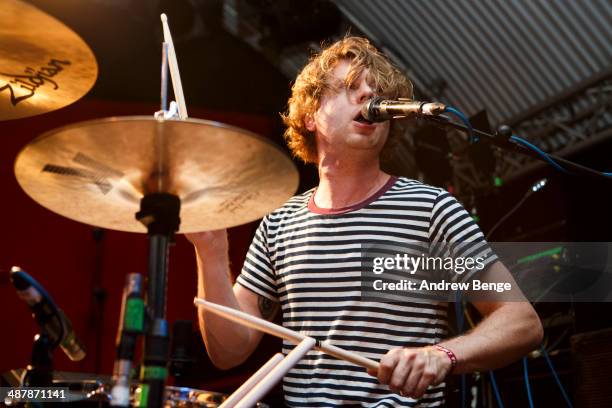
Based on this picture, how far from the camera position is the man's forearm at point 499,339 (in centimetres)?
171

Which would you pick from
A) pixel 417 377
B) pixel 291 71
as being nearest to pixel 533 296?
pixel 417 377

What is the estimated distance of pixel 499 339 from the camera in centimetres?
176

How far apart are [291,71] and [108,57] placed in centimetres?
142

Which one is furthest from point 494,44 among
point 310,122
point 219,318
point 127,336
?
point 127,336

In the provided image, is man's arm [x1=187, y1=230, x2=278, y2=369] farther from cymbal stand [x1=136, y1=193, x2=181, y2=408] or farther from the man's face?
the man's face

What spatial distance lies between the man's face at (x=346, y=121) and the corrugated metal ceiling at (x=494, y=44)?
215 centimetres

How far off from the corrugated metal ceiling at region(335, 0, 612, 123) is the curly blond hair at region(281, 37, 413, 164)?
1.87 m

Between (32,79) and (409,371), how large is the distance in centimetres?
111

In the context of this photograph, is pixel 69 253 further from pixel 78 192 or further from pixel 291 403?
pixel 78 192

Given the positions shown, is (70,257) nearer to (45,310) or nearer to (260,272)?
(260,272)

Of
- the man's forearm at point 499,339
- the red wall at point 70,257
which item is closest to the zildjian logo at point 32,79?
the man's forearm at point 499,339

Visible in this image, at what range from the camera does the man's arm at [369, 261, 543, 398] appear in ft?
4.96

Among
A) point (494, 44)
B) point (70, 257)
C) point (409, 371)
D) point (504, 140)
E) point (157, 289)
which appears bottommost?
point (409, 371)

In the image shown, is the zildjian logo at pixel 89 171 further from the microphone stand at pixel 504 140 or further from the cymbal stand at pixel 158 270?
the microphone stand at pixel 504 140
